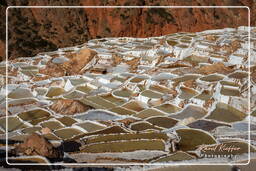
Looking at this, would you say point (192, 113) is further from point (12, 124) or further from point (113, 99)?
point (12, 124)

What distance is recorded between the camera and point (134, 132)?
12312mm

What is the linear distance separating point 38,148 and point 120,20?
31.3 meters

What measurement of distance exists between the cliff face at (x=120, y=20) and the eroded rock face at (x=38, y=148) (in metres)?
28.6

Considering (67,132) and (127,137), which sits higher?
(127,137)

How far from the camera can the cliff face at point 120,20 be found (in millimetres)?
38281

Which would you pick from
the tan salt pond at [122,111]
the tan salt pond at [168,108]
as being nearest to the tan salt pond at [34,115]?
the tan salt pond at [122,111]

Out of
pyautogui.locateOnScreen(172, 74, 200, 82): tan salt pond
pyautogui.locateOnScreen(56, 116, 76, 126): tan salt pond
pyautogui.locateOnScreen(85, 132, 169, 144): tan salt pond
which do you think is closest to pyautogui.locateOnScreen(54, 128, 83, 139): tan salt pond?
pyautogui.locateOnScreen(56, 116, 76, 126): tan salt pond

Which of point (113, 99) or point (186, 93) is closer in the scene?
point (186, 93)

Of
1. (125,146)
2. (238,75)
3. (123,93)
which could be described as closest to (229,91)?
(238,75)

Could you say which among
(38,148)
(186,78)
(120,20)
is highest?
(120,20)

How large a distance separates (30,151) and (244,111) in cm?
897

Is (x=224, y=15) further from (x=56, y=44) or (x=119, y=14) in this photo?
(x=56, y=44)

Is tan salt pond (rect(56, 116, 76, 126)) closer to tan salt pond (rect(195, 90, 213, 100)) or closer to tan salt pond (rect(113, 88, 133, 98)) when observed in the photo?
tan salt pond (rect(113, 88, 133, 98))

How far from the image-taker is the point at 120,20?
39.4m
